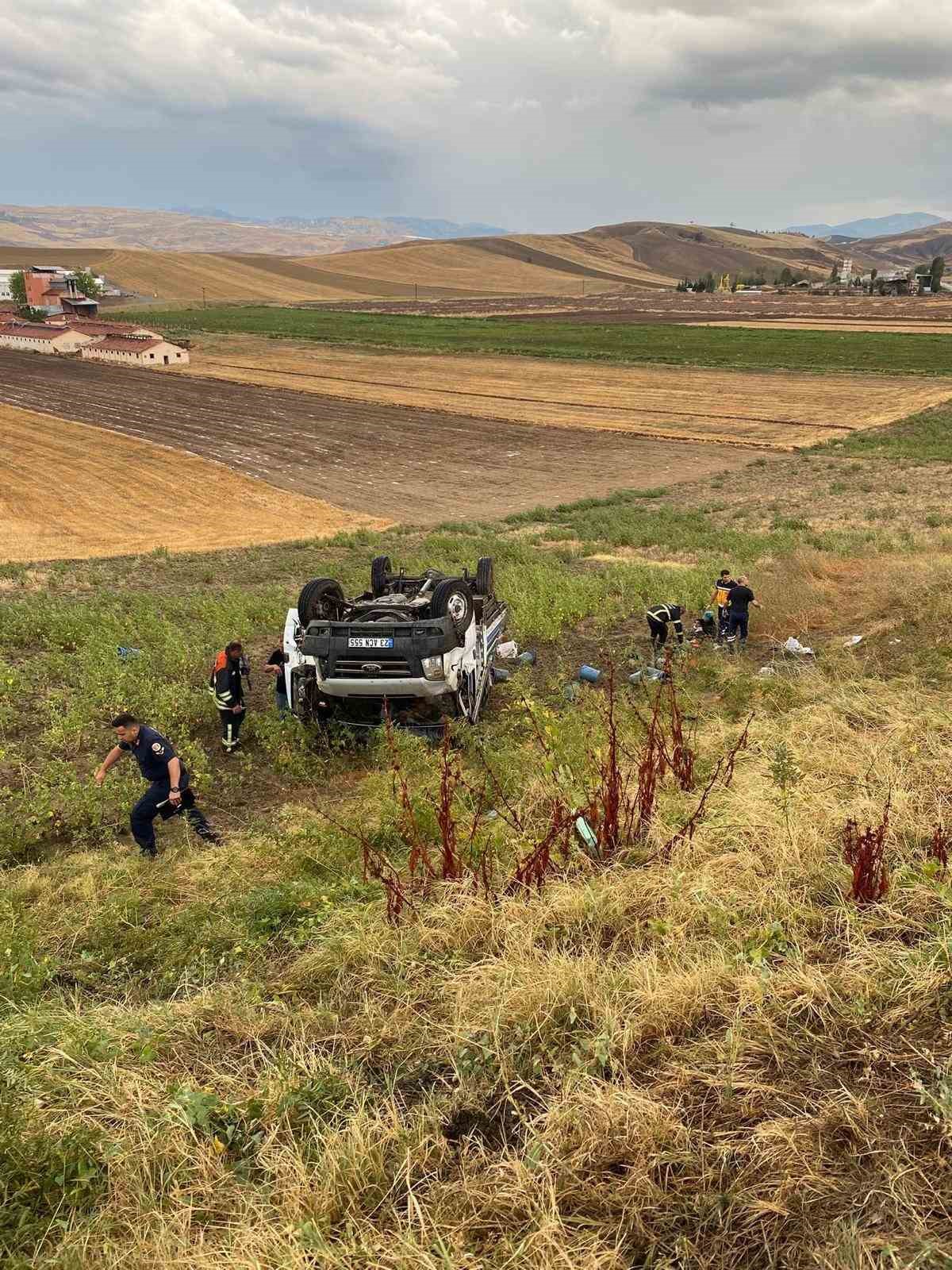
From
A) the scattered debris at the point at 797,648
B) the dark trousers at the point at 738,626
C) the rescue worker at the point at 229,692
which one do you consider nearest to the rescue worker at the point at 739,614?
the dark trousers at the point at 738,626

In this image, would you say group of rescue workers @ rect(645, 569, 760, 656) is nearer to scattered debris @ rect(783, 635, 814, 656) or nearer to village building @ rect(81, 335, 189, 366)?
scattered debris @ rect(783, 635, 814, 656)

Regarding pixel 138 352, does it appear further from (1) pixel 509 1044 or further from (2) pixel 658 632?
(1) pixel 509 1044

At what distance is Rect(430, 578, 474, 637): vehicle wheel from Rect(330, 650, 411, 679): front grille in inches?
30.4

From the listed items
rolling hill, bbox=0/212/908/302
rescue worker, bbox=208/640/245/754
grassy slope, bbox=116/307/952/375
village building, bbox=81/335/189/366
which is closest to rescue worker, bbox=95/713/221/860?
rescue worker, bbox=208/640/245/754

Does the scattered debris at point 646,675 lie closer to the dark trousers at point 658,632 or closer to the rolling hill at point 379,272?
the dark trousers at point 658,632

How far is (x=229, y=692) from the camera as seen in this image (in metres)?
8.64

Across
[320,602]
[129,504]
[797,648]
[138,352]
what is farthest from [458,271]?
[320,602]

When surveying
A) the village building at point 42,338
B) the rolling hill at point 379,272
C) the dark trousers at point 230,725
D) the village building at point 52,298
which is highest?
the rolling hill at point 379,272

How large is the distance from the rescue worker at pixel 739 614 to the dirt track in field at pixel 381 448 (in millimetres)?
14843

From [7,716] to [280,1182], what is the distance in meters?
7.94

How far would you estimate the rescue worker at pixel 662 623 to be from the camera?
35.1 ft

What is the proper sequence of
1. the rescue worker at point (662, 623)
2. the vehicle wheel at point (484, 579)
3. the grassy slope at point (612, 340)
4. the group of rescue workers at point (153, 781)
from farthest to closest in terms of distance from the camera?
the grassy slope at point (612, 340)
the rescue worker at point (662, 623)
the vehicle wheel at point (484, 579)
the group of rescue workers at point (153, 781)

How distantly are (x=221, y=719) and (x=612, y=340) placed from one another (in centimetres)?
6923

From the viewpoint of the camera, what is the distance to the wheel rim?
28.7 feet
